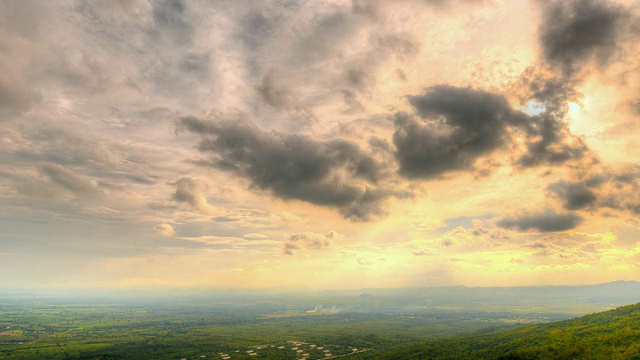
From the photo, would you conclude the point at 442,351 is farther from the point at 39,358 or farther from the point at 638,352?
the point at 39,358

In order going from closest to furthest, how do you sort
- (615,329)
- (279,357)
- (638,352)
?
(638,352)
(615,329)
(279,357)

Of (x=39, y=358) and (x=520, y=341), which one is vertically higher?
(x=520, y=341)

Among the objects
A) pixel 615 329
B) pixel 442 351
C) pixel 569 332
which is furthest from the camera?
pixel 442 351

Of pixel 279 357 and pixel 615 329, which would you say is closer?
pixel 615 329

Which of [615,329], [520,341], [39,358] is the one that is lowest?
[39,358]

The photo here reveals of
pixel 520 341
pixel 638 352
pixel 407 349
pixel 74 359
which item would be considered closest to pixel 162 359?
pixel 74 359

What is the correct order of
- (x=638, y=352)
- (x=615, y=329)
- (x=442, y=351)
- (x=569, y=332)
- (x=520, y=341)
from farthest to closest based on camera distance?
(x=442, y=351) < (x=520, y=341) < (x=569, y=332) < (x=615, y=329) < (x=638, y=352)

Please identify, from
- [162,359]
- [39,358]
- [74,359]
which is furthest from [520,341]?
[39,358]

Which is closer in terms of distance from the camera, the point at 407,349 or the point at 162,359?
the point at 407,349

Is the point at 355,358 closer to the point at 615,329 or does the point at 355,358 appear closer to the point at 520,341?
the point at 520,341
